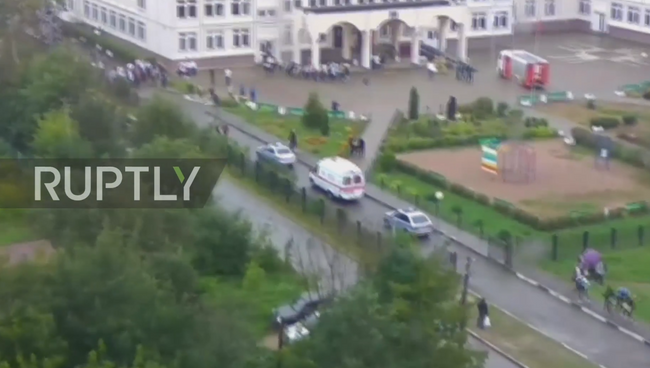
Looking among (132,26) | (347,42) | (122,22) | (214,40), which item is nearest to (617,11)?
(347,42)

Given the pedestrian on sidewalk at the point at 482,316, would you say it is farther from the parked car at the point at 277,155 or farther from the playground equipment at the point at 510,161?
the parked car at the point at 277,155

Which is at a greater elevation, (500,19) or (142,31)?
(500,19)

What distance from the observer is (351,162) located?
98.3 feet

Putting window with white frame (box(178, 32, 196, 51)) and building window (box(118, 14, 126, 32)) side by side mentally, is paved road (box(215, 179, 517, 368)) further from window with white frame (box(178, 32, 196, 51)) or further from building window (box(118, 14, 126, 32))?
building window (box(118, 14, 126, 32))

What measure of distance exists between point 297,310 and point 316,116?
1369 centimetres

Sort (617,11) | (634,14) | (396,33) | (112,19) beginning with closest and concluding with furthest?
(396,33), (112,19), (634,14), (617,11)

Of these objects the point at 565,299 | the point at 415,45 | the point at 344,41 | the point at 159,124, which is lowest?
the point at 565,299

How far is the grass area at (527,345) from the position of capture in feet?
64.2

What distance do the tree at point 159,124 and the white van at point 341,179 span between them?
10.1ft

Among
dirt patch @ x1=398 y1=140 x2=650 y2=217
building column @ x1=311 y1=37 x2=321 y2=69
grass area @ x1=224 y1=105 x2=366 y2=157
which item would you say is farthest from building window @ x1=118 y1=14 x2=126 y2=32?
dirt patch @ x1=398 y1=140 x2=650 y2=217

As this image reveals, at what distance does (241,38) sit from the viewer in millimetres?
42281

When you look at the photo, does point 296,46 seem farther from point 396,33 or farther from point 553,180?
point 553,180

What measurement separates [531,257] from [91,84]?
11.4 m

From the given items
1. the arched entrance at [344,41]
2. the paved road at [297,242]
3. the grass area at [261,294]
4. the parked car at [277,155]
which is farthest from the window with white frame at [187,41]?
the grass area at [261,294]
